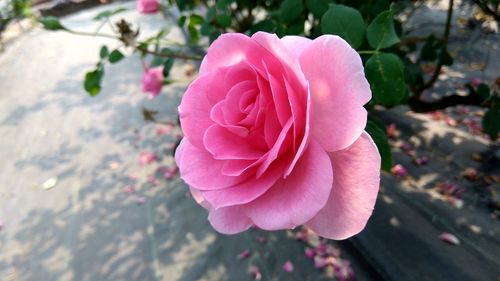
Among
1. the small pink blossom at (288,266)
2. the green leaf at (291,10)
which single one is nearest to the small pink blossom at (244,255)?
the small pink blossom at (288,266)

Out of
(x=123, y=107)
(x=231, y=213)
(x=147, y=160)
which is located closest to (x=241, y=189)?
(x=231, y=213)

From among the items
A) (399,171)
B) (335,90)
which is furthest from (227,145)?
(399,171)

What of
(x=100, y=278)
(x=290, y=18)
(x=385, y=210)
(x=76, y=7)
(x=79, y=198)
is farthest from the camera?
(x=76, y=7)

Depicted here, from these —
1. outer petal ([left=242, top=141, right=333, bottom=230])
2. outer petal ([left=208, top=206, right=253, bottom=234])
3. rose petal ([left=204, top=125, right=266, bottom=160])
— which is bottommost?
outer petal ([left=208, top=206, right=253, bottom=234])

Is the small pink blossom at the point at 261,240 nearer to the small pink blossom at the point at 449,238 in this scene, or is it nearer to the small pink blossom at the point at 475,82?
the small pink blossom at the point at 449,238

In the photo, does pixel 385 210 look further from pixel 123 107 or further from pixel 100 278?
pixel 123 107

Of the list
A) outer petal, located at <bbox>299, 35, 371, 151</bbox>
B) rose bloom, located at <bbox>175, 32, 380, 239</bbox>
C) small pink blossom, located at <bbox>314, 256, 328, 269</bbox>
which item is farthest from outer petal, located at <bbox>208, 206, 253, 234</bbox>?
small pink blossom, located at <bbox>314, 256, 328, 269</bbox>

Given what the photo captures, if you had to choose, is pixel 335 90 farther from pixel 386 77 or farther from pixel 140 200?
pixel 140 200

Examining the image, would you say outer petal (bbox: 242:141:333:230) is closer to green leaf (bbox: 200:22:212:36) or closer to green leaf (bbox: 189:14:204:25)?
green leaf (bbox: 200:22:212:36)
